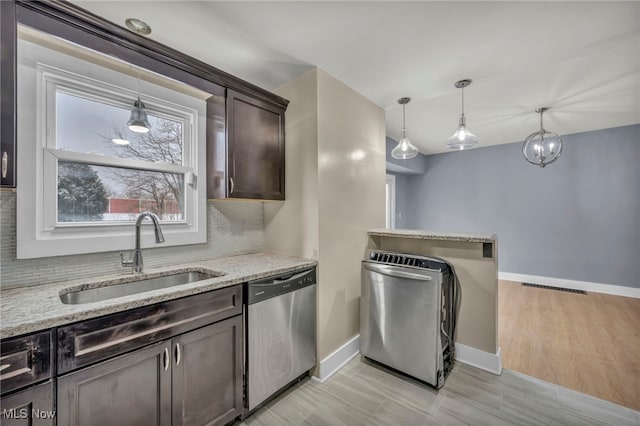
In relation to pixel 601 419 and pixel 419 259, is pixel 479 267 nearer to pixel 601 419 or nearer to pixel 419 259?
pixel 419 259

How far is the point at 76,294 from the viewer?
1.41 m

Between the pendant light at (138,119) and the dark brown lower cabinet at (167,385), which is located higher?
the pendant light at (138,119)

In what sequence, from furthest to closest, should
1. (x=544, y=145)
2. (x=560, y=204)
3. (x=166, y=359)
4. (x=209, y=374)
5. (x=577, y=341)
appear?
(x=560, y=204), (x=544, y=145), (x=577, y=341), (x=209, y=374), (x=166, y=359)

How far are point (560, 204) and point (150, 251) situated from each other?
569 cm

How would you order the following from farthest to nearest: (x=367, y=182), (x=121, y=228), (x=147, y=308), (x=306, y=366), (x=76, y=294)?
(x=367, y=182) < (x=306, y=366) < (x=121, y=228) < (x=76, y=294) < (x=147, y=308)

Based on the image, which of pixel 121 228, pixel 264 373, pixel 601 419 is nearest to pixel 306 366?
pixel 264 373

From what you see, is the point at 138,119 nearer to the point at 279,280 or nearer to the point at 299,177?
the point at 299,177

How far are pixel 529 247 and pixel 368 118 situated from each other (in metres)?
3.99

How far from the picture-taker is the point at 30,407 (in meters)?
0.93

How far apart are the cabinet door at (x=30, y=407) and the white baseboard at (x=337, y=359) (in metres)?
1.55

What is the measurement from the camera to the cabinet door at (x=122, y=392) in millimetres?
1013

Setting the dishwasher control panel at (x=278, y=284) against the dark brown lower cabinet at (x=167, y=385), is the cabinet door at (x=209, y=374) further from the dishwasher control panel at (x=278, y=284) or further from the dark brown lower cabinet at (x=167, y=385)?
the dishwasher control panel at (x=278, y=284)

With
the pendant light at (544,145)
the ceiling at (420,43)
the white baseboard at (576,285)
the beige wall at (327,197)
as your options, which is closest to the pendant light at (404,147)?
the ceiling at (420,43)

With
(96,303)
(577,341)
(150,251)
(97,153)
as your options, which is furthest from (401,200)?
(96,303)
